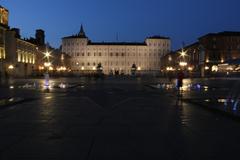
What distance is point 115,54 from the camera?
19038cm

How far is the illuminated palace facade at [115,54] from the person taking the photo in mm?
189625

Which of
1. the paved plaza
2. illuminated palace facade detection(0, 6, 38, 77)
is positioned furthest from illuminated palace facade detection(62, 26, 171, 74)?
the paved plaza

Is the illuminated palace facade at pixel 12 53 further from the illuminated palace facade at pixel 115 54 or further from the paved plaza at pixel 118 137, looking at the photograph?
the illuminated palace facade at pixel 115 54

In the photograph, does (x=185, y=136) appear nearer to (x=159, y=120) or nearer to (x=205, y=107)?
(x=159, y=120)

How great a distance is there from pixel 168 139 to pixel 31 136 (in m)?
3.09

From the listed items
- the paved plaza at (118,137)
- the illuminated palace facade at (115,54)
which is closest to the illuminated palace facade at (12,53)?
the paved plaza at (118,137)

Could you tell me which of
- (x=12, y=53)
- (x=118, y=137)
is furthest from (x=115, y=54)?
(x=118, y=137)

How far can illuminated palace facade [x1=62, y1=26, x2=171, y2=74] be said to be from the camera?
18962 cm

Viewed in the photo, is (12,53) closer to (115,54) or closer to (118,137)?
(118,137)

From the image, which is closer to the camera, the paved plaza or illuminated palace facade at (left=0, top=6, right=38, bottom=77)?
the paved plaza

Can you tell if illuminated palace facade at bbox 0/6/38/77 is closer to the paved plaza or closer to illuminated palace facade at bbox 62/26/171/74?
the paved plaza

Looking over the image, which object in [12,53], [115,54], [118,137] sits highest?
[115,54]

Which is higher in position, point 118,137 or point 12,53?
point 12,53

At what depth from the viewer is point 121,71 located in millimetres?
192000
